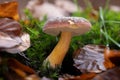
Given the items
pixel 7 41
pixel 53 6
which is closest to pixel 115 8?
pixel 53 6

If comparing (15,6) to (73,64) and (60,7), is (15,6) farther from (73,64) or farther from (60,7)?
(60,7)

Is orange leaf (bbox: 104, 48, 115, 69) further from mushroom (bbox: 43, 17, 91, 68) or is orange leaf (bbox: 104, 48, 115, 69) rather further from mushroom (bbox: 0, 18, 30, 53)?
mushroom (bbox: 0, 18, 30, 53)

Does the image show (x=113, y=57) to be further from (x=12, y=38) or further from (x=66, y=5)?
(x=66, y=5)

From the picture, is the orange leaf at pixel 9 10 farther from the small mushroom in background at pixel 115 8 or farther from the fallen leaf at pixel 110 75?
the small mushroom in background at pixel 115 8

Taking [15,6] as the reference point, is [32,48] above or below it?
below

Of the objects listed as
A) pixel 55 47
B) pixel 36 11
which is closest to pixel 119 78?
pixel 55 47

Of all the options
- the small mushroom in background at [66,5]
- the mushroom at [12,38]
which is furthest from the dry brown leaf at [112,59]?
the small mushroom in background at [66,5]

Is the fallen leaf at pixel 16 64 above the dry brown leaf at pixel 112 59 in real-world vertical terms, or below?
above
